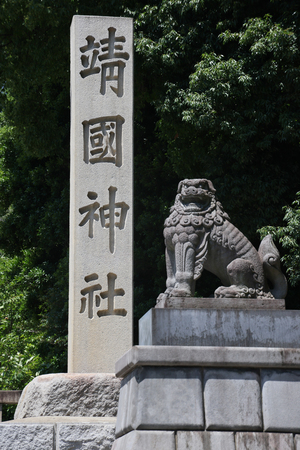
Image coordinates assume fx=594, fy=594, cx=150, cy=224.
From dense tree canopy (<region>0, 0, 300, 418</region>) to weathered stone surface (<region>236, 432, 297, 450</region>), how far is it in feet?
19.8

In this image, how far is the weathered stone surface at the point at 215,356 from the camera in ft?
9.96

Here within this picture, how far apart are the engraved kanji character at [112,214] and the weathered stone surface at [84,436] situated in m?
1.84

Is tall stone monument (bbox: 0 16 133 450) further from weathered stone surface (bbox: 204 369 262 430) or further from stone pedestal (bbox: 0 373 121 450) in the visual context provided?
weathered stone surface (bbox: 204 369 262 430)

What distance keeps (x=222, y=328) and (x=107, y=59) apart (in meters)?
3.71

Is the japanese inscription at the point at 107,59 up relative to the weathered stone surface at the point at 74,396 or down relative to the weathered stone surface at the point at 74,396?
up

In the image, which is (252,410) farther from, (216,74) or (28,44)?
(28,44)

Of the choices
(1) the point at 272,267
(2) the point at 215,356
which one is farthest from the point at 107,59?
(2) the point at 215,356

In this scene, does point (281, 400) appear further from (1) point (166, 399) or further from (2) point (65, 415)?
(2) point (65, 415)

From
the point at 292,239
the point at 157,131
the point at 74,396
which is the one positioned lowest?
the point at 74,396

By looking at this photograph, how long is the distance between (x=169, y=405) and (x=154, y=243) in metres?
9.00

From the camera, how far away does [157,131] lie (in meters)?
13.8

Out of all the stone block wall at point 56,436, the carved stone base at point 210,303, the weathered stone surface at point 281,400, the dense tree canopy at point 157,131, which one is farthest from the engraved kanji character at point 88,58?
the weathered stone surface at point 281,400

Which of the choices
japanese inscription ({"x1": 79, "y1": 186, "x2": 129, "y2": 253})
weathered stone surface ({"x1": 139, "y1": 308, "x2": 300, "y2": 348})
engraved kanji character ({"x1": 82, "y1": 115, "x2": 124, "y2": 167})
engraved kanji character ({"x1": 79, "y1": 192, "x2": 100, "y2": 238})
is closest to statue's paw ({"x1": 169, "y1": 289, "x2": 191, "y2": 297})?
weathered stone surface ({"x1": 139, "y1": 308, "x2": 300, "y2": 348})

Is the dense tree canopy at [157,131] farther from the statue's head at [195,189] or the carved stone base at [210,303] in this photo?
the carved stone base at [210,303]
